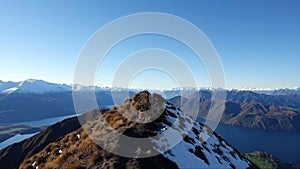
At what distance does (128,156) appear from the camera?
2591 centimetres

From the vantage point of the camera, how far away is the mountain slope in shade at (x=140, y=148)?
2566 cm

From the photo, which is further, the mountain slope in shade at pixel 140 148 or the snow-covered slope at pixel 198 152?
the snow-covered slope at pixel 198 152

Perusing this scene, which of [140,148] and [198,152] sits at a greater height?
[140,148]

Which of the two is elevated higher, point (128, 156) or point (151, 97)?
point (151, 97)

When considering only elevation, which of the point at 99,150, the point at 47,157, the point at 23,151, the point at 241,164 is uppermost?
the point at 99,150

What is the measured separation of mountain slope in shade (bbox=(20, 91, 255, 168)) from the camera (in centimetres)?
2566

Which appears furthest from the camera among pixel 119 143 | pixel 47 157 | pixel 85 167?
pixel 47 157

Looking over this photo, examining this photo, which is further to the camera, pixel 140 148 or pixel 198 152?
pixel 198 152

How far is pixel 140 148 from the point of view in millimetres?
27500

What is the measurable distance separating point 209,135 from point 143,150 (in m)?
21.8

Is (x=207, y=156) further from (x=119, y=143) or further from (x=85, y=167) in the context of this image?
(x=85, y=167)

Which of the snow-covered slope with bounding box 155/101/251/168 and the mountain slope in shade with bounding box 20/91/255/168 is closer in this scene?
the mountain slope in shade with bounding box 20/91/255/168

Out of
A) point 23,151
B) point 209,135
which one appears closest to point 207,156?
point 209,135

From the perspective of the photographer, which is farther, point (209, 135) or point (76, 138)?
point (209, 135)
